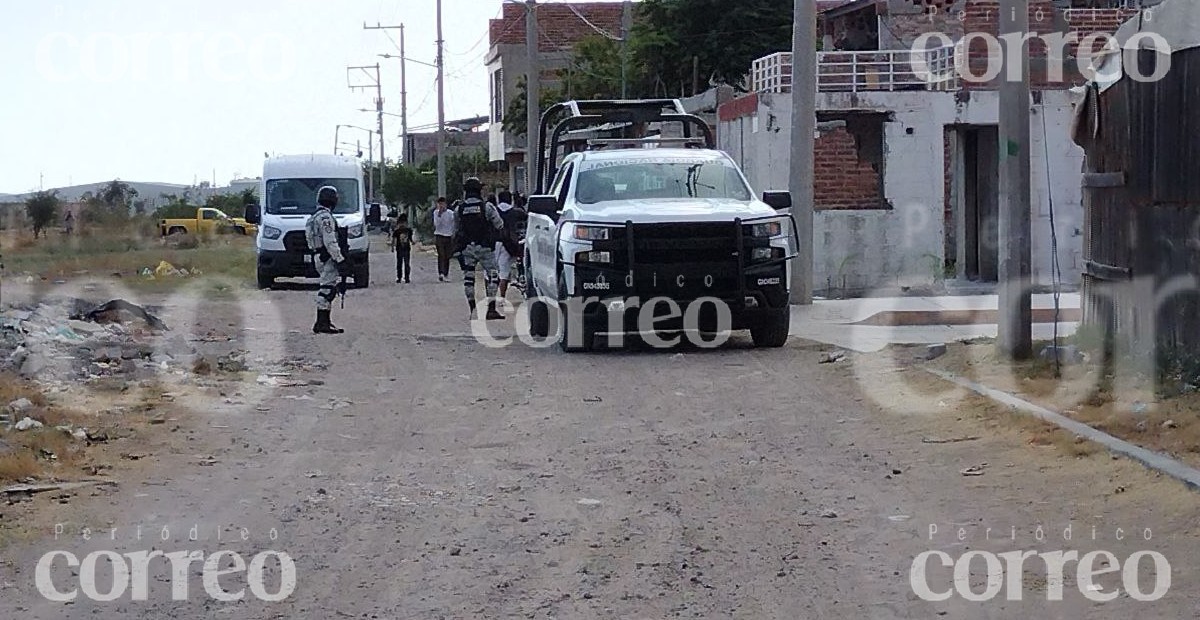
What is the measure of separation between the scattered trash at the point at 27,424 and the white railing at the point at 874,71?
57.0ft

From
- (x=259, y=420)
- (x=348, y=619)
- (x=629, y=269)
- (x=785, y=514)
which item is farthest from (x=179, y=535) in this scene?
(x=629, y=269)

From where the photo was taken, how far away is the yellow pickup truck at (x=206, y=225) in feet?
231

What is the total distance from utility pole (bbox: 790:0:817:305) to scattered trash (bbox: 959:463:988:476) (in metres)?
11.3

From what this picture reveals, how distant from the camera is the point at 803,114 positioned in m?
20.1

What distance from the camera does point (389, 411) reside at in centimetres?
1224

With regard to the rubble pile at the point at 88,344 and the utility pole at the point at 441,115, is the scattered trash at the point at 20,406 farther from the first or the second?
the utility pole at the point at 441,115

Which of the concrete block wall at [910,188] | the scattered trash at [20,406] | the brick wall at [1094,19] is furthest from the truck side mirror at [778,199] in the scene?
the brick wall at [1094,19]

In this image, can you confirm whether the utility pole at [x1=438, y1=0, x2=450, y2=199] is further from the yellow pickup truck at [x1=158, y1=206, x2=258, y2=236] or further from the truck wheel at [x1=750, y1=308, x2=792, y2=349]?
the truck wheel at [x1=750, y1=308, x2=792, y2=349]

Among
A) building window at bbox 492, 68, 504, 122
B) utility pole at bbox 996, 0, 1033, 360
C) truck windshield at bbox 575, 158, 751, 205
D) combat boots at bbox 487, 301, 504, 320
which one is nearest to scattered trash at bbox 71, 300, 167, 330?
combat boots at bbox 487, 301, 504, 320

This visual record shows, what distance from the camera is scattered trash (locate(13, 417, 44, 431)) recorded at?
10.8 m

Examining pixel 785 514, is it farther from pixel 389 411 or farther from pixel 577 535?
pixel 389 411

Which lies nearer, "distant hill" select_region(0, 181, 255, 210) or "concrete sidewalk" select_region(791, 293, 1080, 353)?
"concrete sidewalk" select_region(791, 293, 1080, 353)

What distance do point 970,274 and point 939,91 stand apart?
10.9ft

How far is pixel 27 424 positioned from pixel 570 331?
606 centimetres
